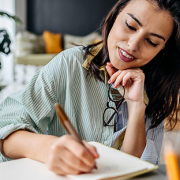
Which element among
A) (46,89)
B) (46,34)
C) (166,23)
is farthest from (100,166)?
(46,34)

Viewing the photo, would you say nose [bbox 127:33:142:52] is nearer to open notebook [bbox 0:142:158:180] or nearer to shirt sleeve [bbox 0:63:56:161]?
shirt sleeve [bbox 0:63:56:161]

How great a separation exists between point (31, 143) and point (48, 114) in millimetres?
253

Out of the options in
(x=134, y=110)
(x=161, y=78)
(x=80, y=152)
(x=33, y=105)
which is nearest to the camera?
(x=80, y=152)

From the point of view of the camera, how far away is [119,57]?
0.96 m

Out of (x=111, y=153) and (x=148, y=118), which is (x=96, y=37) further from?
(x=111, y=153)

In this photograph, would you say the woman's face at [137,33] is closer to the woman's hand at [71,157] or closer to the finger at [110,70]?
the finger at [110,70]

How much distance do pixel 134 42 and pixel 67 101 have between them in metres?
0.34

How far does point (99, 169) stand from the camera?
54 cm

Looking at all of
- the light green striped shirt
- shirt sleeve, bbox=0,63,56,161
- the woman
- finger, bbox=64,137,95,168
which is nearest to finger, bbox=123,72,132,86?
the woman

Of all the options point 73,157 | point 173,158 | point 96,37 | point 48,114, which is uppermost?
point 173,158

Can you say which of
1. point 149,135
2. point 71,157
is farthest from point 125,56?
point 71,157

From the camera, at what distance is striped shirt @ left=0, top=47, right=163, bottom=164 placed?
0.89 meters

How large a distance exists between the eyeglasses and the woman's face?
128 mm

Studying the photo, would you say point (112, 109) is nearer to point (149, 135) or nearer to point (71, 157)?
point (149, 135)
